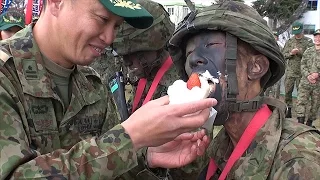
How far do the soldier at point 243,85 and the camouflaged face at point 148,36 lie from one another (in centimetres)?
177

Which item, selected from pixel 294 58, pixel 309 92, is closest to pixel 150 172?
pixel 309 92

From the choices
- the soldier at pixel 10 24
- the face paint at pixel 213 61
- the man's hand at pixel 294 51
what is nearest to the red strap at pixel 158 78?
the face paint at pixel 213 61

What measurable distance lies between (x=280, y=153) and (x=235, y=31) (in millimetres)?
814

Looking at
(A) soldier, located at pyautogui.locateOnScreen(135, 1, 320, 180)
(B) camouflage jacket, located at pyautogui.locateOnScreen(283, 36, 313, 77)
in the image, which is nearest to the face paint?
(A) soldier, located at pyautogui.locateOnScreen(135, 1, 320, 180)

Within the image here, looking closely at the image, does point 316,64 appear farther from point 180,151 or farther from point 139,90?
point 180,151

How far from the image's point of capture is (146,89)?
496 cm

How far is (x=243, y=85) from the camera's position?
9.21ft

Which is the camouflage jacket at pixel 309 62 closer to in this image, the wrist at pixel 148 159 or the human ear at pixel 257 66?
the human ear at pixel 257 66

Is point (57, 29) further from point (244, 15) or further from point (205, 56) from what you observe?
point (244, 15)

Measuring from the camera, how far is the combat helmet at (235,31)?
268 centimetres

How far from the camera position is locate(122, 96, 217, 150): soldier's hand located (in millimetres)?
1988

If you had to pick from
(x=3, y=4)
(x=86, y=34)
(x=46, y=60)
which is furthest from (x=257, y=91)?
(x=3, y=4)

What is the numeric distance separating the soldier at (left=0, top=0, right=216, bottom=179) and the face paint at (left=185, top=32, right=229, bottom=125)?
0.29m

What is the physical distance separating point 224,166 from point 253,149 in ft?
1.13
